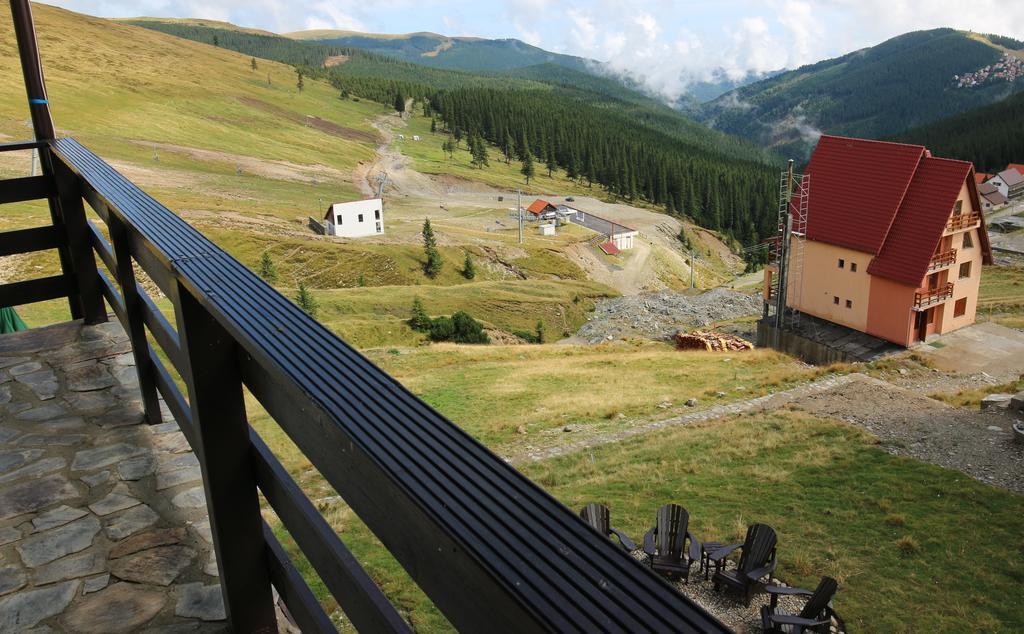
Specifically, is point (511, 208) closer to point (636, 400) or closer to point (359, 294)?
point (359, 294)

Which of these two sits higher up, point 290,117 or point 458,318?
point 290,117

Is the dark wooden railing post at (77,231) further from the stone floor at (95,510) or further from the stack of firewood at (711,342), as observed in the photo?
the stack of firewood at (711,342)

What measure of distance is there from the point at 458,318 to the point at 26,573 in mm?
34702

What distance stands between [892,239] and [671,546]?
2780cm

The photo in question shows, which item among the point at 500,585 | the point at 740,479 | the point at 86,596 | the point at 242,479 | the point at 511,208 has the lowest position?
the point at 511,208

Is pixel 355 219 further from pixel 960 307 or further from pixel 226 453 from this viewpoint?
pixel 226 453

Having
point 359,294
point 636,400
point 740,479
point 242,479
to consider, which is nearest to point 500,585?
point 242,479

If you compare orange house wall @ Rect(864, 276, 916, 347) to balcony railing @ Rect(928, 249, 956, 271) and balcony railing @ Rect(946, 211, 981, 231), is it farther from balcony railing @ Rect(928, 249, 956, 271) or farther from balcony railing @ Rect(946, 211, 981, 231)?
balcony railing @ Rect(946, 211, 981, 231)

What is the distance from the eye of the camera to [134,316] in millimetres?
4961

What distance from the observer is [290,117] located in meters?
111

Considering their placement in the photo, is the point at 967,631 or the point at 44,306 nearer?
the point at 967,631

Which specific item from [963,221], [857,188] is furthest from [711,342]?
[963,221]

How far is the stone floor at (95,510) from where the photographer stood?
365cm

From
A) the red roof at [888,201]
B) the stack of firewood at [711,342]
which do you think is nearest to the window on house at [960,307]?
the red roof at [888,201]
